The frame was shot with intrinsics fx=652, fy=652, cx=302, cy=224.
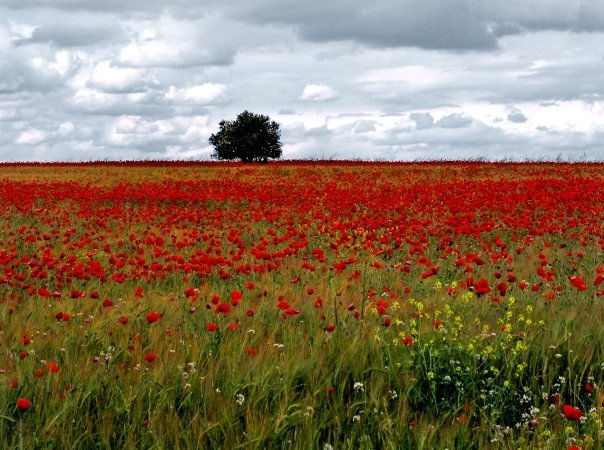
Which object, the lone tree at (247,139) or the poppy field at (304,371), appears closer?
the poppy field at (304,371)

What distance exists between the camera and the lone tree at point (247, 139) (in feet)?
185

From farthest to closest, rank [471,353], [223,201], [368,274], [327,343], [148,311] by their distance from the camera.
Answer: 1. [223,201]
2. [368,274]
3. [148,311]
4. [327,343]
5. [471,353]

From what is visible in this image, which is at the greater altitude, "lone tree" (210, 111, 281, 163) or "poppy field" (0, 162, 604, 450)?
"lone tree" (210, 111, 281, 163)

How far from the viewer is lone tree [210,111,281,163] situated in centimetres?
5638

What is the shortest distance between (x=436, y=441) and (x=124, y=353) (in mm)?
2149

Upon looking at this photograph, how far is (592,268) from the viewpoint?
863cm

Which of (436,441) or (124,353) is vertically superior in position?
(124,353)

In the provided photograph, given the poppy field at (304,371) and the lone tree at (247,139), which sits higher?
the lone tree at (247,139)

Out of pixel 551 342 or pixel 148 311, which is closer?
pixel 551 342

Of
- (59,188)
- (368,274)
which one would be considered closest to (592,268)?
(368,274)

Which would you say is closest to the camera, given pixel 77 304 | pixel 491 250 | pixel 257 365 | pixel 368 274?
pixel 257 365

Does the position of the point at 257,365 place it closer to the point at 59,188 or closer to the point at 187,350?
the point at 187,350

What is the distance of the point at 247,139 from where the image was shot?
5606 cm

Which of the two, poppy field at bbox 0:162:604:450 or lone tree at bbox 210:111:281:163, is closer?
poppy field at bbox 0:162:604:450
